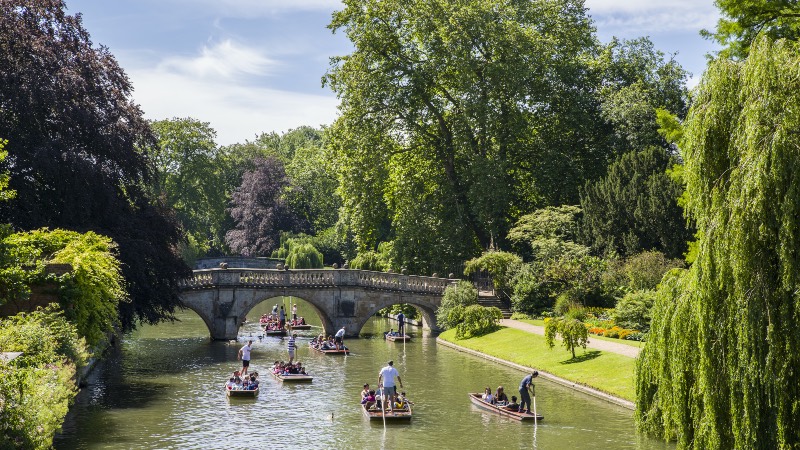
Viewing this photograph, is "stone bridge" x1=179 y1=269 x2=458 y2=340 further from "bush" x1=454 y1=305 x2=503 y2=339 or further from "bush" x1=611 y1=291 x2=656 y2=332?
"bush" x1=611 y1=291 x2=656 y2=332

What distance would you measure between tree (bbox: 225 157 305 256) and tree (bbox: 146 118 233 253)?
2635 mm

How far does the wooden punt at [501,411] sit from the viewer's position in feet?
93.8

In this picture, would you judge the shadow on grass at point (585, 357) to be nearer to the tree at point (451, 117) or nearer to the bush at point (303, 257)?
the tree at point (451, 117)

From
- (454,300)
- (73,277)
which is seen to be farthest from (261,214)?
(73,277)

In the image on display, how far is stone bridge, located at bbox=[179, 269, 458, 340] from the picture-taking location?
51656 millimetres

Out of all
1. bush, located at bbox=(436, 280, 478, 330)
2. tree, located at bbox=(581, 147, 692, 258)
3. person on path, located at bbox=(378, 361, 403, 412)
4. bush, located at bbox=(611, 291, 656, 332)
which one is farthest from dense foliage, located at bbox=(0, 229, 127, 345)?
tree, located at bbox=(581, 147, 692, 258)

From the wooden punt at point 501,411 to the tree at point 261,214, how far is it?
228 feet

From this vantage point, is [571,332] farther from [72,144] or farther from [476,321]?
[72,144]

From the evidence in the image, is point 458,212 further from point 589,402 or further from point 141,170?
point 589,402

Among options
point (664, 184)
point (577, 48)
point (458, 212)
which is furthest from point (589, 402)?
point (577, 48)

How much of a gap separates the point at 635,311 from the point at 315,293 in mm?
20017

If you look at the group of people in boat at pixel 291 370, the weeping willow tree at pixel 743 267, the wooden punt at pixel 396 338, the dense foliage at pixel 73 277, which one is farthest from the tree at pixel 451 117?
the weeping willow tree at pixel 743 267

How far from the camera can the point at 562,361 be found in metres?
38.3

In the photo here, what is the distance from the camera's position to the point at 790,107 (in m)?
17.2
